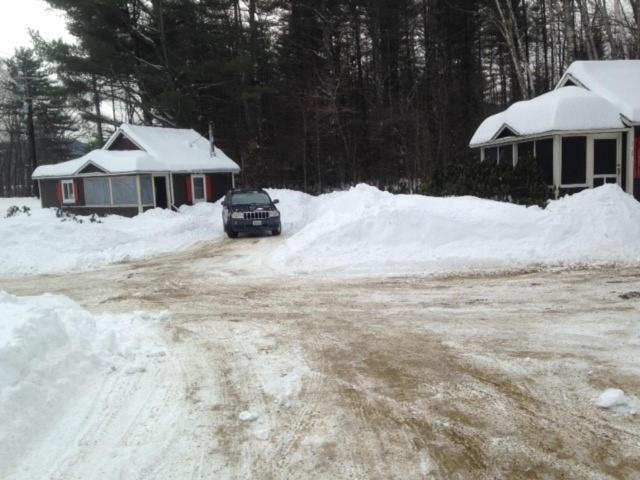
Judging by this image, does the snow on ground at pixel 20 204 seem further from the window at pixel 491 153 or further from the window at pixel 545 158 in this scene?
the window at pixel 545 158

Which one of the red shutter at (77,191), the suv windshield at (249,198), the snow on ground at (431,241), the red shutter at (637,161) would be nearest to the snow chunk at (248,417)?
the snow on ground at (431,241)

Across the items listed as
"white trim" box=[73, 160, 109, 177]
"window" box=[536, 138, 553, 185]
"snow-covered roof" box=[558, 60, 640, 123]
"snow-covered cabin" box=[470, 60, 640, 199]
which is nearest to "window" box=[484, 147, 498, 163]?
"snow-covered cabin" box=[470, 60, 640, 199]

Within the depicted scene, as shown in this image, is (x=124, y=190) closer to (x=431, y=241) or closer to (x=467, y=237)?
(x=431, y=241)

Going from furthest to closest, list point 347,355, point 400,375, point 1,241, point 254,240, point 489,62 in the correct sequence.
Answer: point 489,62, point 254,240, point 1,241, point 347,355, point 400,375

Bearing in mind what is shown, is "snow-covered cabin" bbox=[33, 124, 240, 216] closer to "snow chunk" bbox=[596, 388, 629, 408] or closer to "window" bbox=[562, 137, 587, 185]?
"window" bbox=[562, 137, 587, 185]

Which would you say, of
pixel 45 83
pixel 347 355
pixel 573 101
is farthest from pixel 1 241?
pixel 45 83

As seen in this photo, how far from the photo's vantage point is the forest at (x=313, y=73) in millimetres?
38562

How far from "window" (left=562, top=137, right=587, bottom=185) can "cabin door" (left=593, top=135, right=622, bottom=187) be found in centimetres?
39

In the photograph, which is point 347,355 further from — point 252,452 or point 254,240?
point 254,240

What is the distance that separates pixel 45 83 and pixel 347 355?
179 feet

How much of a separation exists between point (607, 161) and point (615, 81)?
3.81 metres

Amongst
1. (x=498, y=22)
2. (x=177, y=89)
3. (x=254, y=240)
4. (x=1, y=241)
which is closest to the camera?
(x=1, y=241)

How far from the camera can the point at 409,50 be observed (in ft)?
135

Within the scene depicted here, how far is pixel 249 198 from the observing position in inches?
846
